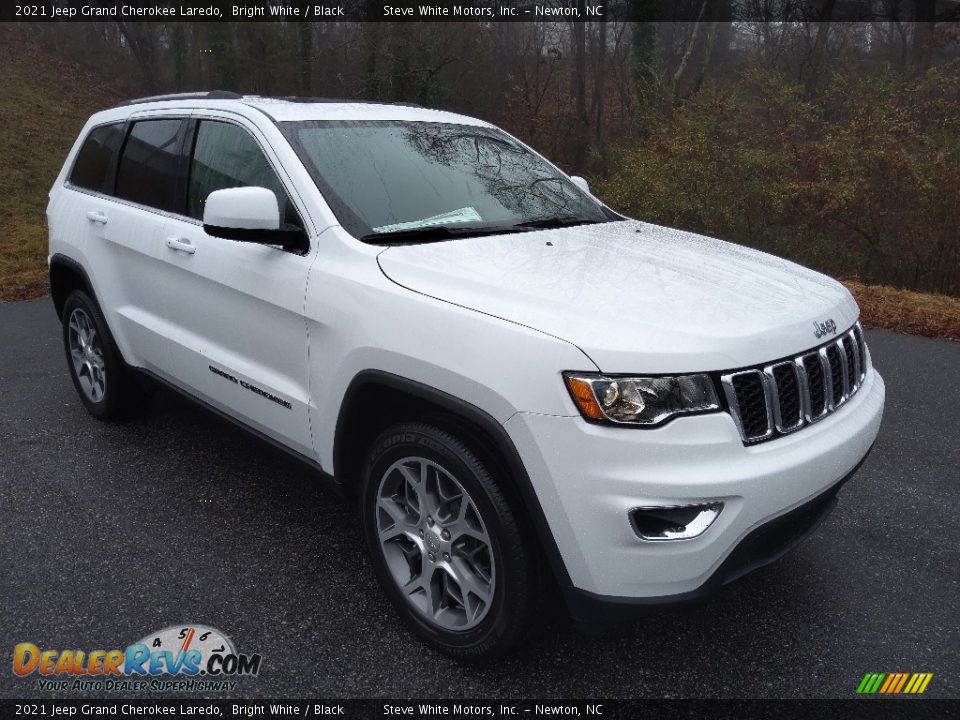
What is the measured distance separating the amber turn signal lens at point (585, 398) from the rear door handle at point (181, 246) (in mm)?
2080

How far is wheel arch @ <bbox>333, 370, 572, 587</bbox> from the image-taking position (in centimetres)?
227

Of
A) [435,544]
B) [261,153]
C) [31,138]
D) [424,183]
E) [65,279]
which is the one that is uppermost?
[31,138]

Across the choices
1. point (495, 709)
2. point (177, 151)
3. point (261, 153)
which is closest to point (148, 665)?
point (495, 709)

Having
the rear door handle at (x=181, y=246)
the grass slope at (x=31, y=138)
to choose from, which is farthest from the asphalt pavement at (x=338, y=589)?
the grass slope at (x=31, y=138)

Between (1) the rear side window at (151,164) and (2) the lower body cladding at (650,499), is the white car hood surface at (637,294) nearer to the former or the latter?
(2) the lower body cladding at (650,499)

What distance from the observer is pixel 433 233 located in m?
3.06

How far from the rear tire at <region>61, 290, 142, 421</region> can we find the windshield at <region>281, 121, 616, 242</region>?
1895 mm

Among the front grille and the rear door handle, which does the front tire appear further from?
the rear door handle

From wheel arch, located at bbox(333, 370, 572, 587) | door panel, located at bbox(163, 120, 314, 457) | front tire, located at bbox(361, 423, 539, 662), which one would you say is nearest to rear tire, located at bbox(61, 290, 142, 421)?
door panel, located at bbox(163, 120, 314, 457)

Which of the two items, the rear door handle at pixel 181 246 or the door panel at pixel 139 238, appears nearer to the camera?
the rear door handle at pixel 181 246

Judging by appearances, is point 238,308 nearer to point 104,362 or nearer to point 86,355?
point 104,362

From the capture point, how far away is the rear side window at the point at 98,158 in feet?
14.6

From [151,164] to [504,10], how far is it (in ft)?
54.7

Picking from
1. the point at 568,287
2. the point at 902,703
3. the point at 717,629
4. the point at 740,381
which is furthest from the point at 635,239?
the point at 902,703
